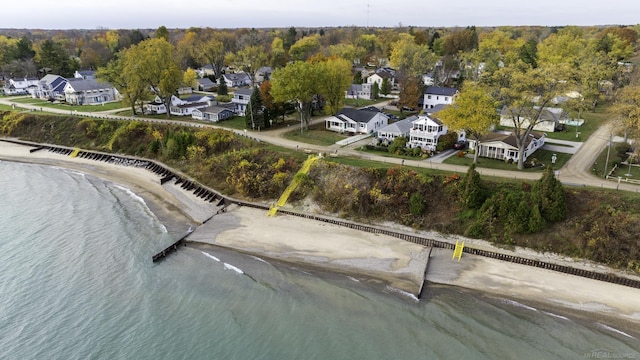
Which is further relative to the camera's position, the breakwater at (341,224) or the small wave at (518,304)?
the breakwater at (341,224)

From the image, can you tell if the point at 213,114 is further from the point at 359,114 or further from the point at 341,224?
the point at 341,224

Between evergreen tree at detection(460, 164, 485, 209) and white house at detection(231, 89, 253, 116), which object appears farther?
white house at detection(231, 89, 253, 116)

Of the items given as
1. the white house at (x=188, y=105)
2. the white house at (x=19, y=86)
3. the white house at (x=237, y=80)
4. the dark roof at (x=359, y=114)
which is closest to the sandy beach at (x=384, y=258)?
the dark roof at (x=359, y=114)

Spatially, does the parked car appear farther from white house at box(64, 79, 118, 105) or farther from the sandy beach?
white house at box(64, 79, 118, 105)

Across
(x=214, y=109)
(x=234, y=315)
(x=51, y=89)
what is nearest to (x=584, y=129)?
(x=234, y=315)

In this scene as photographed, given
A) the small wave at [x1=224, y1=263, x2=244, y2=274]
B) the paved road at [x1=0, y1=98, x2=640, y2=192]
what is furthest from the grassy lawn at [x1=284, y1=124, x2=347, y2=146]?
the small wave at [x1=224, y1=263, x2=244, y2=274]

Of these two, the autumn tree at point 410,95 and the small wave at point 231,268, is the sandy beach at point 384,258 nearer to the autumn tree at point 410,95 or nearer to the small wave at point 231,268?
the small wave at point 231,268

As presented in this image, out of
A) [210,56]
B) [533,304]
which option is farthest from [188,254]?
[210,56]
